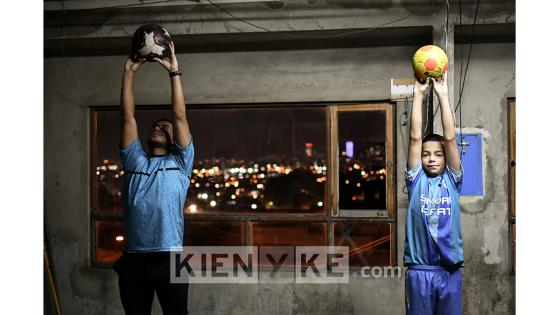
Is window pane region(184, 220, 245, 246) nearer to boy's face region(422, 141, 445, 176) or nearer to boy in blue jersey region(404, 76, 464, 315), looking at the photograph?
boy in blue jersey region(404, 76, 464, 315)

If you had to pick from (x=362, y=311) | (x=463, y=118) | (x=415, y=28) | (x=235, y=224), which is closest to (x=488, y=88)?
(x=463, y=118)

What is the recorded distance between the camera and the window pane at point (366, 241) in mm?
6180

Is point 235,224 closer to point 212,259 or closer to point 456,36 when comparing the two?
point 212,259

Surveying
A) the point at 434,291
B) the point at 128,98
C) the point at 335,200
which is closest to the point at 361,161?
the point at 335,200

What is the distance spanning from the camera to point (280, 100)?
6.20 m

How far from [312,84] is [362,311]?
2.54m

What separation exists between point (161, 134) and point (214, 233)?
2.49 m

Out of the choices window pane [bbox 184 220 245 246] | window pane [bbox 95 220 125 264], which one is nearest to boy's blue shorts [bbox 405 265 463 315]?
window pane [bbox 184 220 245 246]

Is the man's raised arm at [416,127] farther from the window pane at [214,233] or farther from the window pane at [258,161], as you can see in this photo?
the window pane at [214,233]

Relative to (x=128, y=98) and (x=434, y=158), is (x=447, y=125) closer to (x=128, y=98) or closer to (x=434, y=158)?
(x=434, y=158)

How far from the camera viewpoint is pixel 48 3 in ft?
19.8

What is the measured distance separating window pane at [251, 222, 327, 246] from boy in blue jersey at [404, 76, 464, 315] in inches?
87.8

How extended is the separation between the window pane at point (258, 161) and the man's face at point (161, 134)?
216cm

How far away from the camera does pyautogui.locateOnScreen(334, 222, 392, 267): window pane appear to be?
6180 millimetres
